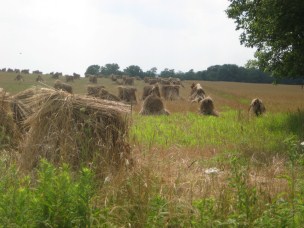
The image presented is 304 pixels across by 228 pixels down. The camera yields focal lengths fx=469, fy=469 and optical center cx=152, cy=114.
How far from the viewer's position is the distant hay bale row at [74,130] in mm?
7000

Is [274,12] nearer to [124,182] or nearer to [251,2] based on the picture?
[251,2]

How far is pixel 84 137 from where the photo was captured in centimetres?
715

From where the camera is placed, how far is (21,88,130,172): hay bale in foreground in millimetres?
7008

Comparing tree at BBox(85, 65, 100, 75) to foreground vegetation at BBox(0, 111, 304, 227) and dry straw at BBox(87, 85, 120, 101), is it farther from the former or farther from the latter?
foreground vegetation at BBox(0, 111, 304, 227)

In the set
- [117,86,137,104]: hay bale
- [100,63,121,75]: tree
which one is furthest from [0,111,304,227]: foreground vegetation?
[100,63,121,75]: tree

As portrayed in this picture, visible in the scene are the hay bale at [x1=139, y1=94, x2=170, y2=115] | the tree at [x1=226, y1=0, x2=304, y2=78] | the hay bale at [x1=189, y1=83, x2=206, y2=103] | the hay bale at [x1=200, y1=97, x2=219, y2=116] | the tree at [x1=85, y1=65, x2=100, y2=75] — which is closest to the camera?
the tree at [x1=226, y1=0, x2=304, y2=78]

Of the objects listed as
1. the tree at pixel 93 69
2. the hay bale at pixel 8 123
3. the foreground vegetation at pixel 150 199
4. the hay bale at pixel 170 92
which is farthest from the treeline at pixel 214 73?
the foreground vegetation at pixel 150 199

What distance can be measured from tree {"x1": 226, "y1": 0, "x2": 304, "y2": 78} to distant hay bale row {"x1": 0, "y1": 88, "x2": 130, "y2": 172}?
8.24 metres

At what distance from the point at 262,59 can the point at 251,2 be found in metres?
2.47

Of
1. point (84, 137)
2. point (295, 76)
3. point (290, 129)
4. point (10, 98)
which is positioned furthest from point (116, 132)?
point (295, 76)

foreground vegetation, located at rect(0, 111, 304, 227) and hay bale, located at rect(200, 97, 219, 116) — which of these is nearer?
foreground vegetation, located at rect(0, 111, 304, 227)

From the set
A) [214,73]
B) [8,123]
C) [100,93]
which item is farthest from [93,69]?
[100,93]

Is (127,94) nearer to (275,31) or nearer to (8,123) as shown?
(275,31)

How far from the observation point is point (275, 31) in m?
15.5
